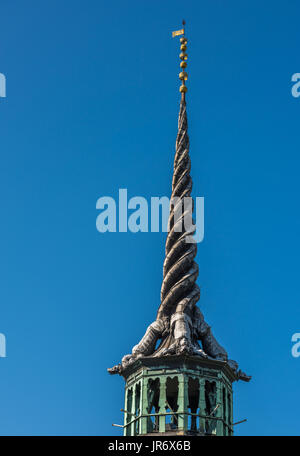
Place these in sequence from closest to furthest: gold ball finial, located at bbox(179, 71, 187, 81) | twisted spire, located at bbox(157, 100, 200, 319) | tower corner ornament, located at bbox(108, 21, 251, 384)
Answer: tower corner ornament, located at bbox(108, 21, 251, 384) → twisted spire, located at bbox(157, 100, 200, 319) → gold ball finial, located at bbox(179, 71, 187, 81)

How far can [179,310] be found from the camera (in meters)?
46.0

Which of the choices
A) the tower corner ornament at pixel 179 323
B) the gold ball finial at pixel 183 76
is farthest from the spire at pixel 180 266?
the gold ball finial at pixel 183 76

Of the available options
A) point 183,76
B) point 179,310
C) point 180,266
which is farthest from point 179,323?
point 183,76

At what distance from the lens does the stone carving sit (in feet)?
147

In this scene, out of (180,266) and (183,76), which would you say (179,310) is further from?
(183,76)

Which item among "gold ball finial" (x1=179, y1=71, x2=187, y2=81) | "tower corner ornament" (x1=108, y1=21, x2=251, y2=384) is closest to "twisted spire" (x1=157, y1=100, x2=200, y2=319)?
"tower corner ornament" (x1=108, y1=21, x2=251, y2=384)

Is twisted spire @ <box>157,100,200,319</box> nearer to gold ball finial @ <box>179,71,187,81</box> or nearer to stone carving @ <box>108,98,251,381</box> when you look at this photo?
stone carving @ <box>108,98,251,381</box>

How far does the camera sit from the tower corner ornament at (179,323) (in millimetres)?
44094

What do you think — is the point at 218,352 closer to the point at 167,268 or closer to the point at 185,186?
the point at 167,268

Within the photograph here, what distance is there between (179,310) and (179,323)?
0.96 m

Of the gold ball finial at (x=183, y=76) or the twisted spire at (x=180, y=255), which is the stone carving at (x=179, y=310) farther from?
the gold ball finial at (x=183, y=76)
